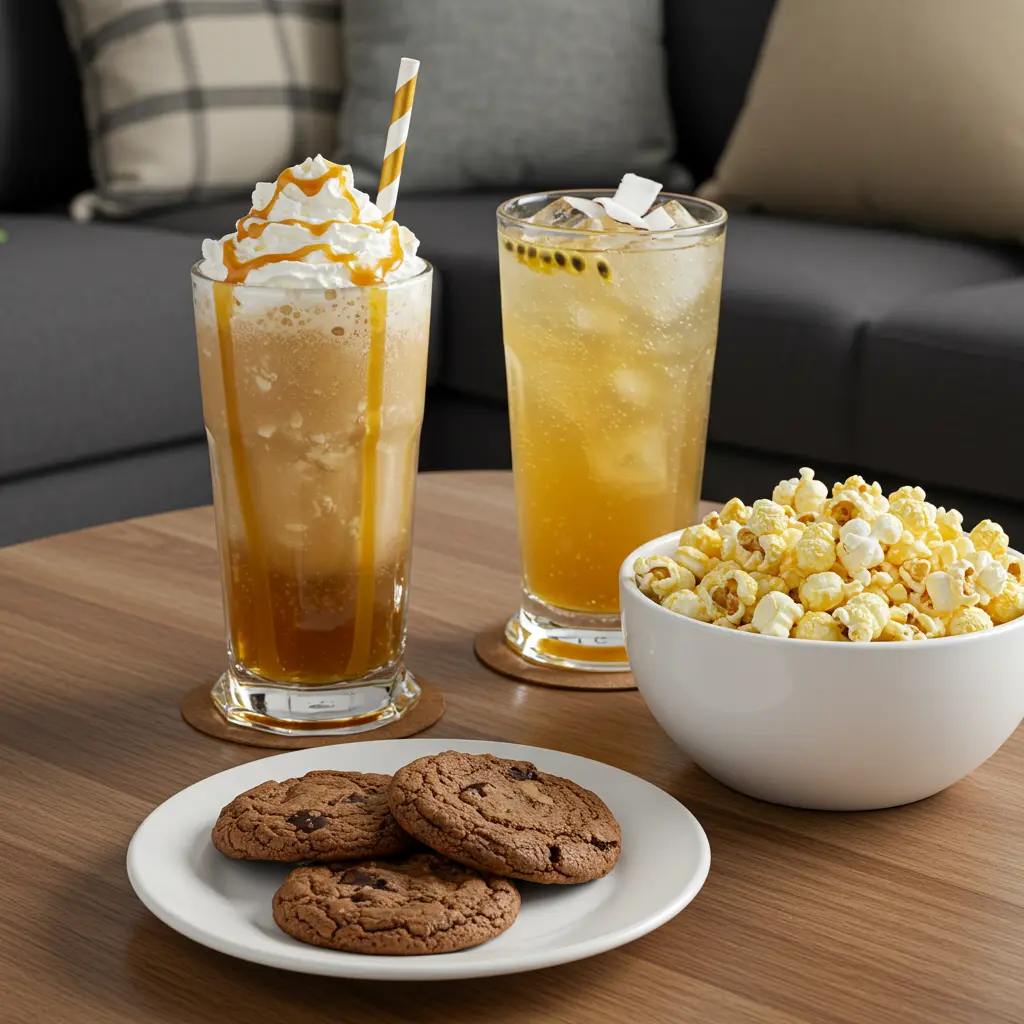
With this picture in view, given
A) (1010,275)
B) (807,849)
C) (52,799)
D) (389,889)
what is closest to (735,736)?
(807,849)

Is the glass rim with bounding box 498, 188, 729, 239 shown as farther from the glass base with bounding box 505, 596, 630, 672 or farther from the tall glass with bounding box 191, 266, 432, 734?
the glass base with bounding box 505, 596, 630, 672

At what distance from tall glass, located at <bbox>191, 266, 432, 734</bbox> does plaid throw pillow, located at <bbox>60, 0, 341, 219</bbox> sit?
1.81 meters

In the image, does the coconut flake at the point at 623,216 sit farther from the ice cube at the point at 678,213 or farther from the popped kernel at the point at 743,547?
the popped kernel at the point at 743,547

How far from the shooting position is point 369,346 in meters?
0.91

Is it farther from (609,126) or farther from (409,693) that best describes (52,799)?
(609,126)

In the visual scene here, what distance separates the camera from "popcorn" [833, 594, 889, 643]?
0.79m

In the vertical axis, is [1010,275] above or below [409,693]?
below

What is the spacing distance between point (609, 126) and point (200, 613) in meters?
1.89

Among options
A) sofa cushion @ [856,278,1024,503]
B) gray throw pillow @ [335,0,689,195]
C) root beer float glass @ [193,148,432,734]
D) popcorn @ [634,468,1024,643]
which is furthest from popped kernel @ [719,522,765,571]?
gray throw pillow @ [335,0,689,195]

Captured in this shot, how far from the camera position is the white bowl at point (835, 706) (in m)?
0.78

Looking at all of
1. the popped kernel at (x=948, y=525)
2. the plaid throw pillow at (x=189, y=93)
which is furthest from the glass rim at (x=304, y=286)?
the plaid throw pillow at (x=189, y=93)

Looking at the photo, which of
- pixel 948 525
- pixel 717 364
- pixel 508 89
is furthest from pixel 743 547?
pixel 508 89

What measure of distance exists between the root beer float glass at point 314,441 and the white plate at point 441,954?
12cm

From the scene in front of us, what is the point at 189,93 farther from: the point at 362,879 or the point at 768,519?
the point at 362,879
